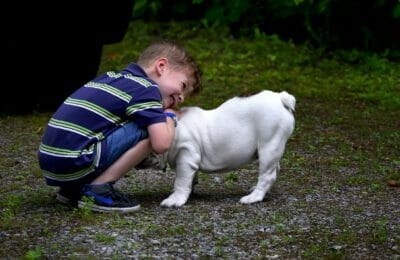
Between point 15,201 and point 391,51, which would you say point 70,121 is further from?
point 391,51

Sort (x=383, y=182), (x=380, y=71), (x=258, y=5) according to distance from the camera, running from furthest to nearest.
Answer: (x=258, y=5), (x=380, y=71), (x=383, y=182)

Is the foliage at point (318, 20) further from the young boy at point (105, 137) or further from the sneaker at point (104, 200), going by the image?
the sneaker at point (104, 200)

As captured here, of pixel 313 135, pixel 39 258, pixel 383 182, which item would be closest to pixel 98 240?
pixel 39 258

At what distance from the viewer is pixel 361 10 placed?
11008 millimetres

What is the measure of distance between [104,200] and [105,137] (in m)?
0.32

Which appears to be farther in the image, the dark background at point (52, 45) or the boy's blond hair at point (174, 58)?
the dark background at point (52, 45)

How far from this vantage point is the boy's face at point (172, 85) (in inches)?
199

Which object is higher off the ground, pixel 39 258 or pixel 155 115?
pixel 155 115

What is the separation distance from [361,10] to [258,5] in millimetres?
1352

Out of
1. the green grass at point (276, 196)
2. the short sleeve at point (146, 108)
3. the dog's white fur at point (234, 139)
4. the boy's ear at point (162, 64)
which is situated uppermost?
the boy's ear at point (162, 64)

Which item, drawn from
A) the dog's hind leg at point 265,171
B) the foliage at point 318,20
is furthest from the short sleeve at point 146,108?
the foliage at point 318,20

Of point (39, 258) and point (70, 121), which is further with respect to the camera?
point (70, 121)

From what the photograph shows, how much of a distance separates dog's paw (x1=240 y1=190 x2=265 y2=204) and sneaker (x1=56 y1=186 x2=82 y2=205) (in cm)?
89

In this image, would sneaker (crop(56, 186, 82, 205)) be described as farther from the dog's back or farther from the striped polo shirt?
the dog's back
